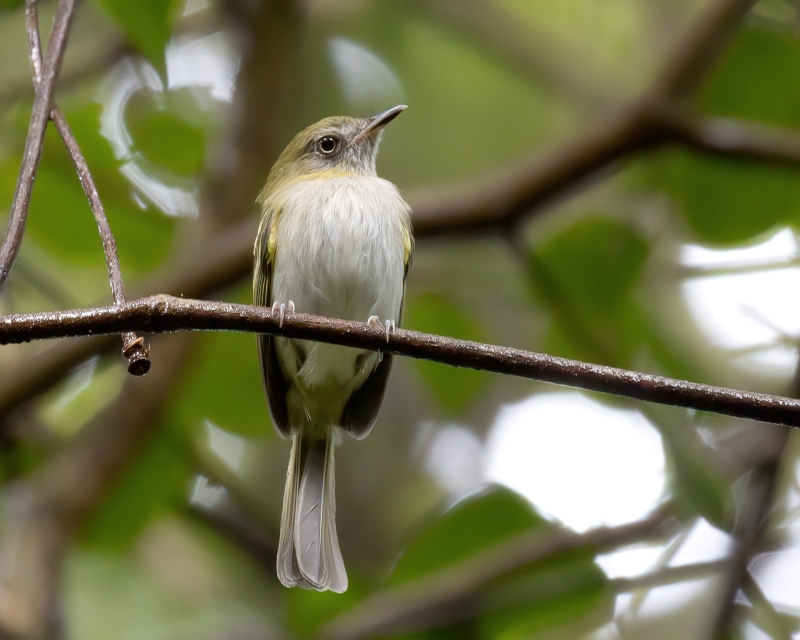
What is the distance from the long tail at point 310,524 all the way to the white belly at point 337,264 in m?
0.26

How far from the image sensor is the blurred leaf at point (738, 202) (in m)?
3.95

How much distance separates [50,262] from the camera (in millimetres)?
4555

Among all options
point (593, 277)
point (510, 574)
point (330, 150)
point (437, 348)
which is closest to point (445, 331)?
point (593, 277)

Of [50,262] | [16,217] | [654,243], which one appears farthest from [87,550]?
[654,243]

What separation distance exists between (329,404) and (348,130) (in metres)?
1.29

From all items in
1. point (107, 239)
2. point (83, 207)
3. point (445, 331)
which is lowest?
point (445, 331)

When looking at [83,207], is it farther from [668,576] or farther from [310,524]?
[668,576]

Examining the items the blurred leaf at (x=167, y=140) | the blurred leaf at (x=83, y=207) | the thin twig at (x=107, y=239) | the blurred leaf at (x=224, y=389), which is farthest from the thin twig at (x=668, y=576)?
the blurred leaf at (x=167, y=140)

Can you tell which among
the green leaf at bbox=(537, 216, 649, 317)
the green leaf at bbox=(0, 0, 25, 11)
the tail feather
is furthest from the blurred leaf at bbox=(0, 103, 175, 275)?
the green leaf at bbox=(537, 216, 649, 317)

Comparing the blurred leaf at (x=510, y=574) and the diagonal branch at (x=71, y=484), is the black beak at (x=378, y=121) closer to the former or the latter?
the diagonal branch at (x=71, y=484)

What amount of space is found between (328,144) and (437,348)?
2.69 meters

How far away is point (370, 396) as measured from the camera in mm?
3838

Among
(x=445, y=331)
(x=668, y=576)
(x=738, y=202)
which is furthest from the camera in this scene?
(x=445, y=331)

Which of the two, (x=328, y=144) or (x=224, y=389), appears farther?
(x=328, y=144)
